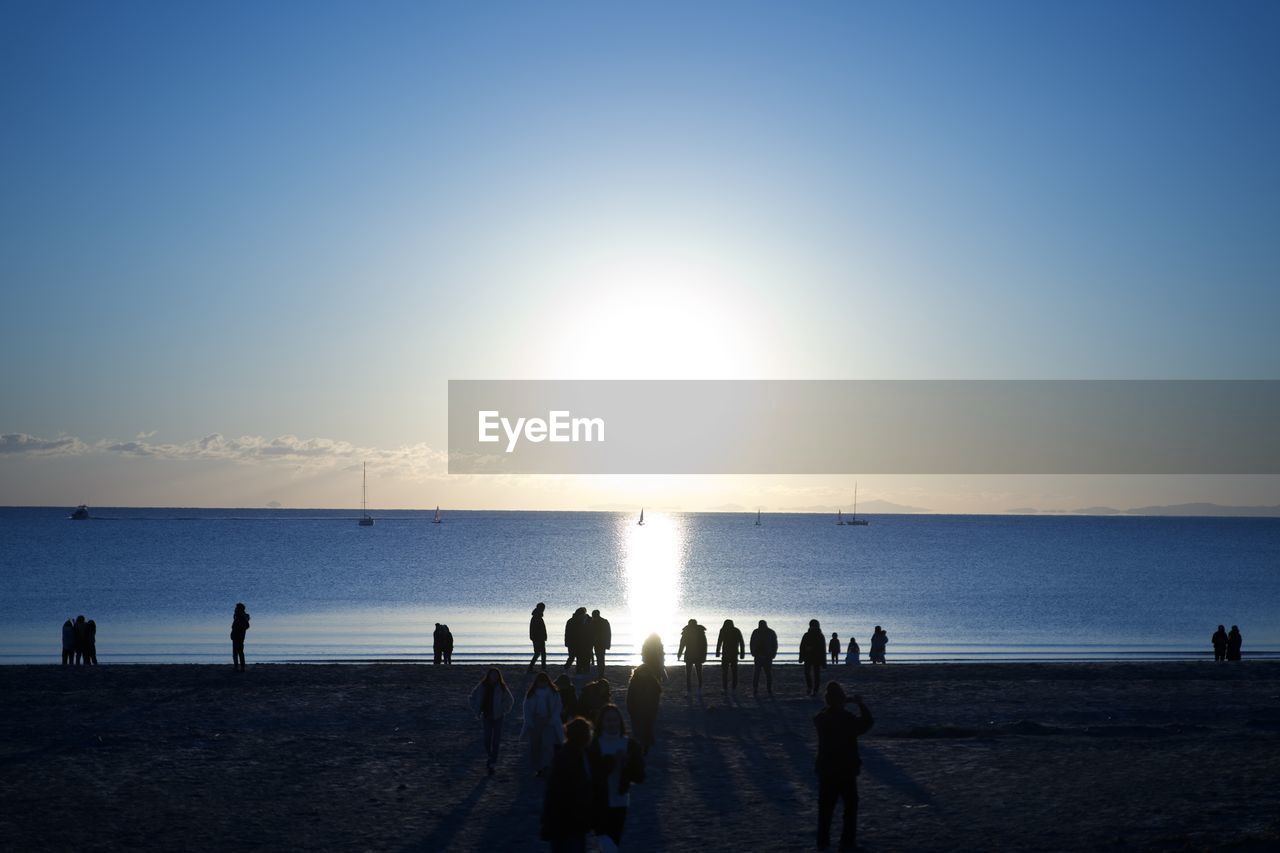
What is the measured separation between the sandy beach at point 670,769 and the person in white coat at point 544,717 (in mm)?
649

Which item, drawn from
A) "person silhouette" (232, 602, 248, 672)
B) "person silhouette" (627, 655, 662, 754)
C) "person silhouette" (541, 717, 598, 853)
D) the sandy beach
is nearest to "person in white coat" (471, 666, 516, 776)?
the sandy beach

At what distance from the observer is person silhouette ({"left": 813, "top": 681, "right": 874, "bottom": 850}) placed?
11.1 m

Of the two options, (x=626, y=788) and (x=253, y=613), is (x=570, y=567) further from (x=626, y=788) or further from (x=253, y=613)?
(x=626, y=788)

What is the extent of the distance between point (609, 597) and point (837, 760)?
74.3m

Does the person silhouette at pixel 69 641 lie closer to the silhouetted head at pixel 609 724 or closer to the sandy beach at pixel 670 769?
the sandy beach at pixel 670 769

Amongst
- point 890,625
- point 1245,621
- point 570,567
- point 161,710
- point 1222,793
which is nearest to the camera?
point 1222,793

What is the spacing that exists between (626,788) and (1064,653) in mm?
42133

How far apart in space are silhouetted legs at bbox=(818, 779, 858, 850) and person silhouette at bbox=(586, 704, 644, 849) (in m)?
2.80

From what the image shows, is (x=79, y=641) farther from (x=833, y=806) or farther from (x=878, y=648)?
(x=833, y=806)

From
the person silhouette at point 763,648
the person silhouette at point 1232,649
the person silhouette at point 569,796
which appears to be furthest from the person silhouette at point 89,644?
the person silhouette at point 1232,649

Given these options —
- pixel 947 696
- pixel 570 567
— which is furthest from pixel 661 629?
pixel 570 567

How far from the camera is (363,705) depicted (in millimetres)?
21922

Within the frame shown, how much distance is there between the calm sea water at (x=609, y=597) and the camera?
4875 centimetres

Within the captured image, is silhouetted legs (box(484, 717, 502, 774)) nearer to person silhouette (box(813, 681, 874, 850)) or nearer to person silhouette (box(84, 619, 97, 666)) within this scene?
person silhouette (box(813, 681, 874, 850))
